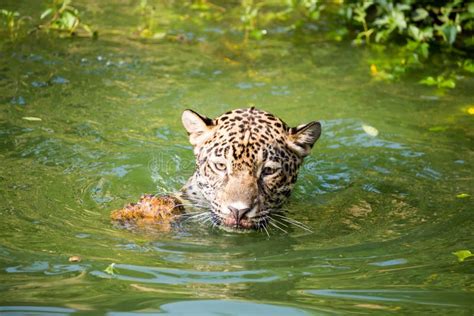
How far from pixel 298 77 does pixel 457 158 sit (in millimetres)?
3295

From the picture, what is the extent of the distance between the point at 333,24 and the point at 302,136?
669 cm

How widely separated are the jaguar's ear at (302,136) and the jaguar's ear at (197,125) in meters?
0.79

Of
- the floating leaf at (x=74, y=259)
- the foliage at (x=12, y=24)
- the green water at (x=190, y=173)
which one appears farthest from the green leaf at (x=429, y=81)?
the floating leaf at (x=74, y=259)

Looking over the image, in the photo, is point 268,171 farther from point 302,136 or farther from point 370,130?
point 370,130

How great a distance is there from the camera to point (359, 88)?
41.2ft

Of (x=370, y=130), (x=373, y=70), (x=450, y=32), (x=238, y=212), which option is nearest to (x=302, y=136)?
(x=238, y=212)

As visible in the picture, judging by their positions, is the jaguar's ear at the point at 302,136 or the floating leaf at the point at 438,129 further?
the floating leaf at the point at 438,129

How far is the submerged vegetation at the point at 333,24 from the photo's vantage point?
13.2m

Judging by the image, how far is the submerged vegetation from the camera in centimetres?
1321

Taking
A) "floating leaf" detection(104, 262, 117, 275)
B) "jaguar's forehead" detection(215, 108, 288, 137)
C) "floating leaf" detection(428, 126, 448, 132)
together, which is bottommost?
"floating leaf" detection(104, 262, 117, 275)

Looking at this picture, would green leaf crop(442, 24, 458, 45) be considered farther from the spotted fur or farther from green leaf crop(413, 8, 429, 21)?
the spotted fur

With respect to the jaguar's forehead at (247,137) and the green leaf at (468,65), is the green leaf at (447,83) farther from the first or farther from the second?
the jaguar's forehead at (247,137)

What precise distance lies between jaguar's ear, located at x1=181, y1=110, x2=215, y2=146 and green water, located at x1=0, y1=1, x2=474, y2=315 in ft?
3.07

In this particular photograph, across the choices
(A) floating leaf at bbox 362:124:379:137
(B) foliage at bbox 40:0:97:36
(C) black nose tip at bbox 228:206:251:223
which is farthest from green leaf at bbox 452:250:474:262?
(B) foliage at bbox 40:0:97:36
